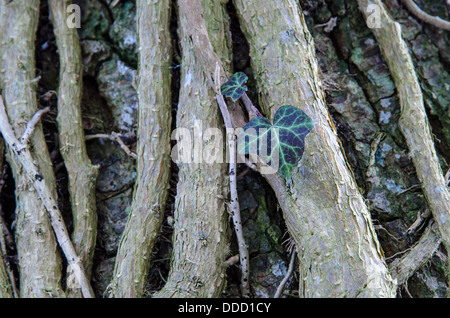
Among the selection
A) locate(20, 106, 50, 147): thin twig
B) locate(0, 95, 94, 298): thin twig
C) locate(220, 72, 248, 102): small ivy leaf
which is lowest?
locate(0, 95, 94, 298): thin twig

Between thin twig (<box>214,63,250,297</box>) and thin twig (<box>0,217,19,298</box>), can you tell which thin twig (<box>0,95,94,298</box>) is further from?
thin twig (<box>214,63,250,297</box>)

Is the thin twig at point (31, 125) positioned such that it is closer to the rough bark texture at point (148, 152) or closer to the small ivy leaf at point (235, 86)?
the rough bark texture at point (148, 152)

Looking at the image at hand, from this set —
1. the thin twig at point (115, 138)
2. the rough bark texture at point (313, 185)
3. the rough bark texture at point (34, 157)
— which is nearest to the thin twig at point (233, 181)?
the rough bark texture at point (313, 185)

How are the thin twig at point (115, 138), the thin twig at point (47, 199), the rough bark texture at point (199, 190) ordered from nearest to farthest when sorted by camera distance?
the rough bark texture at point (199, 190), the thin twig at point (47, 199), the thin twig at point (115, 138)

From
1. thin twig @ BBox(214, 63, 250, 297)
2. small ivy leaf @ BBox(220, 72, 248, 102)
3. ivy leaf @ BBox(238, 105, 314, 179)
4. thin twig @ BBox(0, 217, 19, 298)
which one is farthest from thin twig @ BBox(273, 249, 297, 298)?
thin twig @ BBox(0, 217, 19, 298)

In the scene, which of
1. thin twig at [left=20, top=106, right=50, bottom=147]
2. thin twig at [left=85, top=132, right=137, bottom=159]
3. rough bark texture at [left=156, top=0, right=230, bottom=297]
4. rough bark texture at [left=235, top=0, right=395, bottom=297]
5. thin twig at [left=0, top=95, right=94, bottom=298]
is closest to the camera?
rough bark texture at [left=235, top=0, right=395, bottom=297]

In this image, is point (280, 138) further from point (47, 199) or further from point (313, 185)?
point (47, 199)
